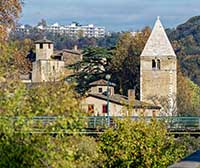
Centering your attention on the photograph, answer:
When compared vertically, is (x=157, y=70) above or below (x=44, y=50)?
below

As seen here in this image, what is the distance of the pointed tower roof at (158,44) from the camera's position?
66500 millimetres

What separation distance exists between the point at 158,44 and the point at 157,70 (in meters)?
2.42

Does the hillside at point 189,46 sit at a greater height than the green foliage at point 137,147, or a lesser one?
greater

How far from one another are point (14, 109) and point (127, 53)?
64.8m

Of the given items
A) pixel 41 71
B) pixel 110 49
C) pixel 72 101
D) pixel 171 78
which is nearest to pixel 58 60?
pixel 41 71

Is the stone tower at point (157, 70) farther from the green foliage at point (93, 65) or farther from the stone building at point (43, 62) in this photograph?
the stone building at point (43, 62)

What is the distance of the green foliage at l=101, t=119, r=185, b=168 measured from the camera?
20844 millimetres

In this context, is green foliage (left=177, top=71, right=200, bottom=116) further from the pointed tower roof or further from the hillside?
the hillside

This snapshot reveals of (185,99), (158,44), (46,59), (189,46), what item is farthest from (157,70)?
(189,46)

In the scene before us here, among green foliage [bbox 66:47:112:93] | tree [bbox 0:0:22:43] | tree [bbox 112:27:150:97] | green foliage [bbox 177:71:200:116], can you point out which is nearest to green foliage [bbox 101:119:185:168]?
tree [bbox 0:0:22:43]

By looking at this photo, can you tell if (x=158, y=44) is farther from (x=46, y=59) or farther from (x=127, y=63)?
(x=46, y=59)

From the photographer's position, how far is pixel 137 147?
69.8 feet

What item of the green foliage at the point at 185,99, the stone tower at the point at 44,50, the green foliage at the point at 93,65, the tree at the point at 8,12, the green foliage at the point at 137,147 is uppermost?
the stone tower at the point at 44,50

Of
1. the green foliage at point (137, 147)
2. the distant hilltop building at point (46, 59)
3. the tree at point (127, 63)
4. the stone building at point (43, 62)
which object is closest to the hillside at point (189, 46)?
the distant hilltop building at point (46, 59)
